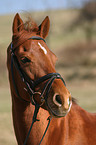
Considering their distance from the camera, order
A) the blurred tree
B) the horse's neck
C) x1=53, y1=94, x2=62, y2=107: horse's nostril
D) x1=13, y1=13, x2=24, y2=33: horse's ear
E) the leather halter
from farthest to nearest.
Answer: the blurred tree < x1=13, y1=13, x2=24, y2=33: horse's ear < the horse's neck < the leather halter < x1=53, y1=94, x2=62, y2=107: horse's nostril

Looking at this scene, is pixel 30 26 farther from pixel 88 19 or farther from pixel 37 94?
pixel 88 19

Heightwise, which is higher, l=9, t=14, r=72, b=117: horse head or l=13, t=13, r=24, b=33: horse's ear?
l=13, t=13, r=24, b=33: horse's ear

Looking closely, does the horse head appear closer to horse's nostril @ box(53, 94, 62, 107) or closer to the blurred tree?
horse's nostril @ box(53, 94, 62, 107)

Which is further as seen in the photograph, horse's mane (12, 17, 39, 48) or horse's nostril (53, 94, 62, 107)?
horse's mane (12, 17, 39, 48)

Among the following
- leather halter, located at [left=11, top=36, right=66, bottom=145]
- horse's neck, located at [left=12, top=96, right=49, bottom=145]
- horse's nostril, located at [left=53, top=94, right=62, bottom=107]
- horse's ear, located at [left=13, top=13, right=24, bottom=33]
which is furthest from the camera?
horse's ear, located at [left=13, top=13, right=24, bottom=33]

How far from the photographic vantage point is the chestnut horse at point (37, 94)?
2822 mm

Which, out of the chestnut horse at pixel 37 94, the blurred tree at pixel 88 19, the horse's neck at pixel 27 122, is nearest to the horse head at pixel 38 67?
the chestnut horse at pixel 37 94

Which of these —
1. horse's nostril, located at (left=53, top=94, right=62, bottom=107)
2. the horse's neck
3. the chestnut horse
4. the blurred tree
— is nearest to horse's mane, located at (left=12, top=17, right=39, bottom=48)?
the chestnut horse

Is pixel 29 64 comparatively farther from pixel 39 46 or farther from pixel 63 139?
pixel 63 139

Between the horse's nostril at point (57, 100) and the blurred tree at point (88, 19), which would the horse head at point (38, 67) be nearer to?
the horse's nostril at point (57, 100)

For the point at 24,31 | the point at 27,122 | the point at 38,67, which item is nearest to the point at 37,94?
the point at 38,67

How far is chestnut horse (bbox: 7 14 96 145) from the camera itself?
2.82 metres

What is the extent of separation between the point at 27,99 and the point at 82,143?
0.87 metres

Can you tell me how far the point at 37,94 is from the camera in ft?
9.43
